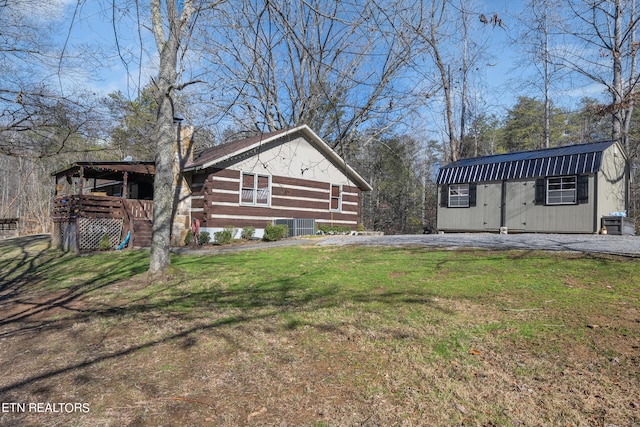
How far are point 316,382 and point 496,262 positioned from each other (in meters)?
5.23

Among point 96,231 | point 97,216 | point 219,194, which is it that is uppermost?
point 219,194

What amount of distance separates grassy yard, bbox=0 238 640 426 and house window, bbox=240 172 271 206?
34.0 feet

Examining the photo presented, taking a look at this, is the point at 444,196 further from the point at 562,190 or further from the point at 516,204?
the point at 562,190

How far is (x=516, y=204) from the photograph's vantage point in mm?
16828

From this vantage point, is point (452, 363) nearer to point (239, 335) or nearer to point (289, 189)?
point (239, 335)

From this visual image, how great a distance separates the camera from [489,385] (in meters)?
3.03

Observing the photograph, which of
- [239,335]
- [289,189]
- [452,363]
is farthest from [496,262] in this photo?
[289,189]

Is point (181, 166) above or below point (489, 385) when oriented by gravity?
above

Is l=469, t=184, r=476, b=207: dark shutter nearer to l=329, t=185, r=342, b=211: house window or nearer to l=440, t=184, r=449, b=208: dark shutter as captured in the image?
l=440, t=184, r=449, b=208: dark shutter

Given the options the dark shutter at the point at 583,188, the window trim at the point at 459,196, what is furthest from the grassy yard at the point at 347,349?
the window trim at the point at 459,196

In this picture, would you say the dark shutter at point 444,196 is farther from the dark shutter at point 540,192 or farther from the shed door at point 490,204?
the dark shutter at point 540,192

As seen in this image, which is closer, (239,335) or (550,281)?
(239,335)

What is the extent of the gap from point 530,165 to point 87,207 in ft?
58.9

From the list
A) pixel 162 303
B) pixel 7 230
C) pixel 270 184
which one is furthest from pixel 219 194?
pixel 7 230
